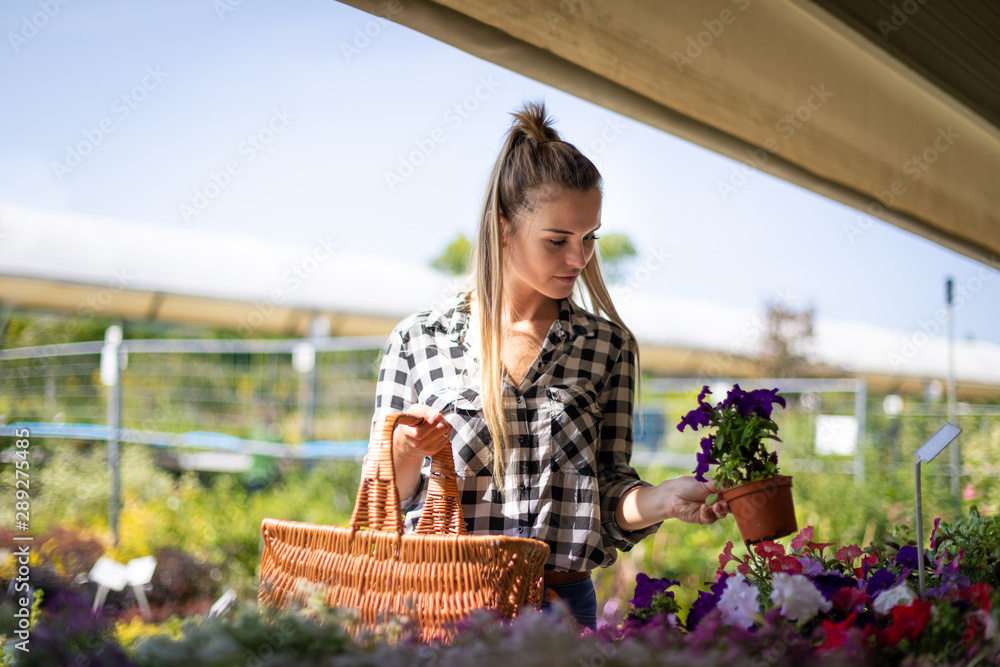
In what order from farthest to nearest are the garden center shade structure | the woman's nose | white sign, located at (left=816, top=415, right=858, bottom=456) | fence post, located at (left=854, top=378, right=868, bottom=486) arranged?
white sign, located at (left=816, top=415, right=858, bottom=456)
fence post, located at (left=854, top=378, right=868, bottom=486)
the garden center shade structure
the woman's nose

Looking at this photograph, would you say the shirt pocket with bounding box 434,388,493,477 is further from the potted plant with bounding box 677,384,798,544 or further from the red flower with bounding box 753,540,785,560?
the red flower with bounding box 753,540,785,560

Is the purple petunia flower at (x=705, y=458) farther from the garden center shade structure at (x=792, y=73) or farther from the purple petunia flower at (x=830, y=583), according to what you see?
the garden center shade structure at (x=792, y=73)

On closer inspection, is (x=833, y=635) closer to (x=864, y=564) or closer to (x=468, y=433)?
(x=864, y=564)

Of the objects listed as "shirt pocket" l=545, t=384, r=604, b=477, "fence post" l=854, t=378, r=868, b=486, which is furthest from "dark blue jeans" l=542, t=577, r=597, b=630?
"fence post" l=854, t=378, r=868, b=486

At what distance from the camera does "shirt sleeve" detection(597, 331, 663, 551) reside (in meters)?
1.40

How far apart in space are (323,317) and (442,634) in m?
7.65

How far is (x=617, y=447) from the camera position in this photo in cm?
148

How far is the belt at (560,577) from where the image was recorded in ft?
4.52

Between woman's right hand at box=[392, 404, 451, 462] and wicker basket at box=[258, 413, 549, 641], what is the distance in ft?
0.27

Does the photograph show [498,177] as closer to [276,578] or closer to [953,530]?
[276,578]

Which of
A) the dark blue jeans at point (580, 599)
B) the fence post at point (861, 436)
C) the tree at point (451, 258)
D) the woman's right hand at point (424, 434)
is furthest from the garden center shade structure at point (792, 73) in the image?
the tree at point (451, 258)

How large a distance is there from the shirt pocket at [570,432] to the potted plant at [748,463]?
0.80 feet

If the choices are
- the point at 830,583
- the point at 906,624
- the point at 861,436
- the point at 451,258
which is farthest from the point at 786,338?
the point at 451,258

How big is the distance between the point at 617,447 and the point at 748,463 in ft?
1.13
